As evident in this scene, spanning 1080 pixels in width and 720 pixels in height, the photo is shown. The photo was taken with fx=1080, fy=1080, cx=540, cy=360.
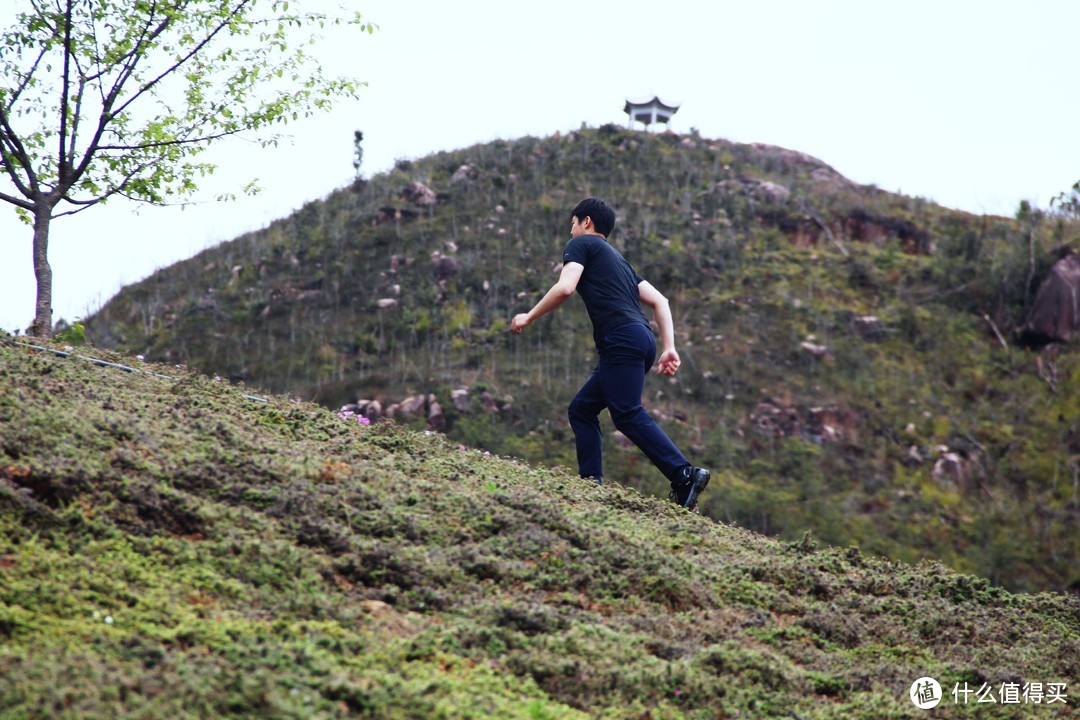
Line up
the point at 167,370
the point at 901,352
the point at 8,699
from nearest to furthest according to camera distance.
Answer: the point at 8,699 → the point at 167,370 → the point at 901,352

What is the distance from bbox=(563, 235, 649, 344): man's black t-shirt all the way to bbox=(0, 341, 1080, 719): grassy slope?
1214 mm

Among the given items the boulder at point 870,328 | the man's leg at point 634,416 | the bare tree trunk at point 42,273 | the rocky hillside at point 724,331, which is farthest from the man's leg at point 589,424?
the boulder at point 870,328

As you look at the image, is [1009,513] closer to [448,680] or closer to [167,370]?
[167,370]

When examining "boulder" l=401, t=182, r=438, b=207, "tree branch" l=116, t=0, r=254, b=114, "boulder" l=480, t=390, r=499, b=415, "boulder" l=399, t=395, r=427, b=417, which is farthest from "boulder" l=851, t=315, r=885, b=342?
"tree branch" l=116, t=0, r=254, b=114

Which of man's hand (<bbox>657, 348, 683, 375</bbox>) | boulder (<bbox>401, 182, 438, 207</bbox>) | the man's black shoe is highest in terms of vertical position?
boulder (<bbox>401, 182, 438, 207</bbox>)

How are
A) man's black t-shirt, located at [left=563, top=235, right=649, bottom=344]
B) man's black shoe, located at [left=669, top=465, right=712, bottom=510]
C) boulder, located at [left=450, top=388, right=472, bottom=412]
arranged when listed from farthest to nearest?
boulder, located at [left=450, top=388, right=472, bottom=412] → man's black t-shirt, located at [left=563, top=235, right=649, bottom=344] → man's black shoe, located at [left=669, top=465, right=712, bottom=510]

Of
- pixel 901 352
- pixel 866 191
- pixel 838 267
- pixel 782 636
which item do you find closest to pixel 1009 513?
pixel 901 352

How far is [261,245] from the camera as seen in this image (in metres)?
45.5

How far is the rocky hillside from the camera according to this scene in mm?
33094

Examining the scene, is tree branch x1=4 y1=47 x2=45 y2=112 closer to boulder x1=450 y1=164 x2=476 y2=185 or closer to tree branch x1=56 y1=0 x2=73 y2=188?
tree branch x1=56 y1=0 x2=73 y2=188

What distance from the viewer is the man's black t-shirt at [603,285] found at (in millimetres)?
7168

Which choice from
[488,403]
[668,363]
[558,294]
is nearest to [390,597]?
[558,294]

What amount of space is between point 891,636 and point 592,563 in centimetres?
155

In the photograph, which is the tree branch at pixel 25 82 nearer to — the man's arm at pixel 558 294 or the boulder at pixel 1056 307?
the man's arm at pixel 558 294
